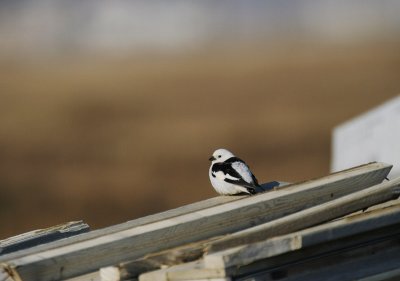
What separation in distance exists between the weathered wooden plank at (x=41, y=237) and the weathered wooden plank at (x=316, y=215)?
5.35 ft

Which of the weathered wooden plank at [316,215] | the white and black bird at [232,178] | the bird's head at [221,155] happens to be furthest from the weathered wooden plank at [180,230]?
the bird's head at [221,155]

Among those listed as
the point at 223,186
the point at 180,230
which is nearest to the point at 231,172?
the point at 223,186

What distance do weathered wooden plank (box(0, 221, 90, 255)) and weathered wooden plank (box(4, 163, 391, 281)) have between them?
3.06 feet

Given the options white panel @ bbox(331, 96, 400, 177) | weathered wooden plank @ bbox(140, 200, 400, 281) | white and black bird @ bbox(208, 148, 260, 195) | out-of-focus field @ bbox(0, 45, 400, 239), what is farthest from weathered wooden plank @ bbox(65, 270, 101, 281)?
out-of-focus field @ bbox(0, 45, 400, 239)

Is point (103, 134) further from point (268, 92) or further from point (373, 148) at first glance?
point (373, 148)

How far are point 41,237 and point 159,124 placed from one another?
3183 cm

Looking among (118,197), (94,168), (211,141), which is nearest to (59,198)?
(118,197)

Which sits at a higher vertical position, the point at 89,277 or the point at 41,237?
the point at 41,237

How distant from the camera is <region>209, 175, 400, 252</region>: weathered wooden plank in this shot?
4.75 meters

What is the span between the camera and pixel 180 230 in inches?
210

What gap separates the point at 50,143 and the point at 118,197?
1017 cm

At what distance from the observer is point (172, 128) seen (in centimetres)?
3678

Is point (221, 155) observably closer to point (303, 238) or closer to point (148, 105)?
point (303, 238)

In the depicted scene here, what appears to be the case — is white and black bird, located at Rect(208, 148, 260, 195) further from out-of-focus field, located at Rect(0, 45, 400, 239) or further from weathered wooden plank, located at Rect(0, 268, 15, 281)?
out-of-focus field, located at Rect(0, 45, 400, 239)
